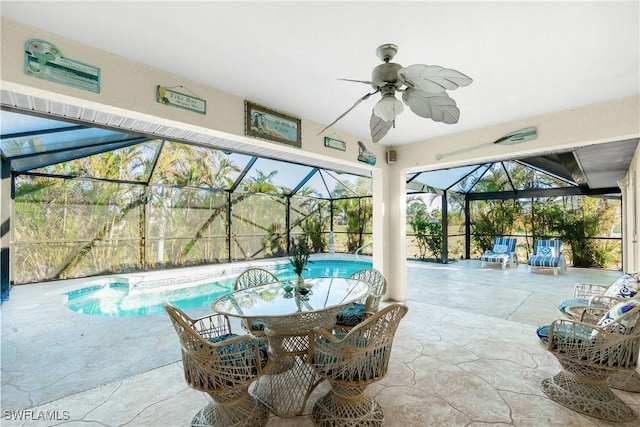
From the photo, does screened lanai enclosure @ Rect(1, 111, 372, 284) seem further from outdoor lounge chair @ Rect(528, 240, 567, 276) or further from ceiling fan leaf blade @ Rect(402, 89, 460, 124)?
outdoor lounge chair @ Rect(528, 240, 567, 276)

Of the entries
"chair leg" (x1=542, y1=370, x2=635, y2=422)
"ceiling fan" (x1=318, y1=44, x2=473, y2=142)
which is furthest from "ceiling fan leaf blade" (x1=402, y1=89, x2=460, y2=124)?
"chair leg" (x1=542, y1=370, x2=635, y2=422)

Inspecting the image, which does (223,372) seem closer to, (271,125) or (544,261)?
(271,125)

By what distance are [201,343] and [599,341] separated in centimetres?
274

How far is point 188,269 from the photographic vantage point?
25.8ft

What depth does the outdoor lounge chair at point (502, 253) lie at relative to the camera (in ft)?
28.0

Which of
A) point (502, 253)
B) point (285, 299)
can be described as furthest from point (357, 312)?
point (502, 253)

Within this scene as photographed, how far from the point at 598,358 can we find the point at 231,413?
2.64m

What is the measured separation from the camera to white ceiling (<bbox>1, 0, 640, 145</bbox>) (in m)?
1.83

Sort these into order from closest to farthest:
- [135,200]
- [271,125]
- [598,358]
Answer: [598,358], [271,125], [135,200]

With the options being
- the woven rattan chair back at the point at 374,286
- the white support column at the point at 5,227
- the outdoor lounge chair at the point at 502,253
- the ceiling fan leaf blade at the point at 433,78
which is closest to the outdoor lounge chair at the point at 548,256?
the outdoor lounge chair at the point at 502,253

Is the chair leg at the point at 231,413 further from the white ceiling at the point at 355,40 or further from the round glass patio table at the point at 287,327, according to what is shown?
the white ceiling at the point at 355,40

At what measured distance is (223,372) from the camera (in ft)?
5.94

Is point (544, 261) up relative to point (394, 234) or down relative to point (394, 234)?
down

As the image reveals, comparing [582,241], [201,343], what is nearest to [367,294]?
[201,343]
